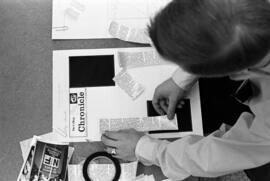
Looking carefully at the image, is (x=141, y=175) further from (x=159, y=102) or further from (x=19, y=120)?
(x=19, y=120)

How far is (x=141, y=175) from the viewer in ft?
2.40

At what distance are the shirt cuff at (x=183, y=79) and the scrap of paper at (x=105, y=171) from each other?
21 cm

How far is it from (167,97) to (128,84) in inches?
3.8

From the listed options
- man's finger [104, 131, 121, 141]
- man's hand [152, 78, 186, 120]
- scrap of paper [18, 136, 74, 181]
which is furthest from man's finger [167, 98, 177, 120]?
scrap of paper [18, 136, 74, 181]

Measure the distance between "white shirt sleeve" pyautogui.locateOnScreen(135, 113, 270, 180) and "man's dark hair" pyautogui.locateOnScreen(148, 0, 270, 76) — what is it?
0.23m

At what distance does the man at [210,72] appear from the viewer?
42 centimetres

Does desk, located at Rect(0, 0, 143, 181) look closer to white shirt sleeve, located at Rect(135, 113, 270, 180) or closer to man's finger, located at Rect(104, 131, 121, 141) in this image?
man's finger, located at Rect(104, 131, 121, 141)

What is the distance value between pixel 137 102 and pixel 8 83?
306 mm

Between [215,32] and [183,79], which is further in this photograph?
[183,79]

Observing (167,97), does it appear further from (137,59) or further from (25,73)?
(25,73)

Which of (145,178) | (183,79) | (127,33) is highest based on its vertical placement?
(127,33)

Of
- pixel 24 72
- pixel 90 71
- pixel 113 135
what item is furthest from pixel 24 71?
pixel 113 135

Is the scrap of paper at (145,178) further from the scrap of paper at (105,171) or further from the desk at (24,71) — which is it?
the desk at (24,71)

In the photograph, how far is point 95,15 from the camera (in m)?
0.80
